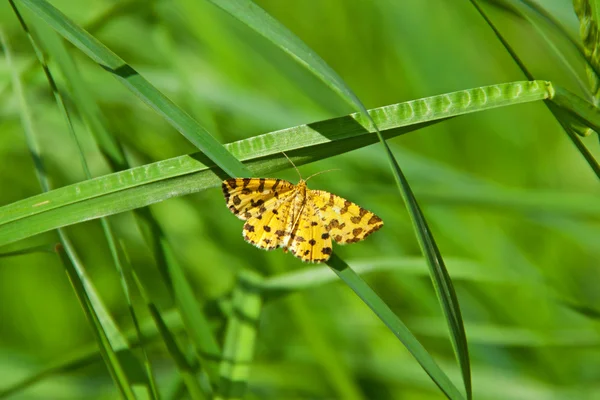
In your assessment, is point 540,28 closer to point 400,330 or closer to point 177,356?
point 400,330

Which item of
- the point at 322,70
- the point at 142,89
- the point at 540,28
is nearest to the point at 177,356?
the point at 142,89

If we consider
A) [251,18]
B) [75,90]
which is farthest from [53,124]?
[251,18]

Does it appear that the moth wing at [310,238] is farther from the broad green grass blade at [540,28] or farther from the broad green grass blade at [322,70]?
the broad green grass blade at [540,28]

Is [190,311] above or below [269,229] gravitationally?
below

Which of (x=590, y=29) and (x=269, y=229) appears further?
(x=269, y=229)

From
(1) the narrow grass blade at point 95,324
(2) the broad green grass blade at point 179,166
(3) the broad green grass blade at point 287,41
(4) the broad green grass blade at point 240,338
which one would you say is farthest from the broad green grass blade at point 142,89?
(4) the broad green grass blade at point 240,338

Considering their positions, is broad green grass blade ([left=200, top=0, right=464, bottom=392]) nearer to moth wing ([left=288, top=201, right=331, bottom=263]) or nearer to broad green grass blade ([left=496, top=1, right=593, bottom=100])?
moth wing ([left=288, top=201, right=331, bottom=263])
